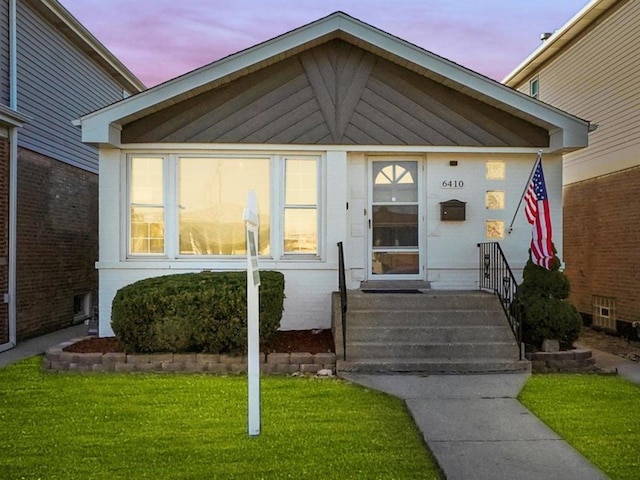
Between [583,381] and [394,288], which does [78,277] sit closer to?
[394,288]

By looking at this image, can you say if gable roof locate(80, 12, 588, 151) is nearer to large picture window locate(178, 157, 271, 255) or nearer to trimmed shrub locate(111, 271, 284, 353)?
large picture window locate(178, 157, 271, 255)

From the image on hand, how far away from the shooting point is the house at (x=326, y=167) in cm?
903

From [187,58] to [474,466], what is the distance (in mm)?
16237

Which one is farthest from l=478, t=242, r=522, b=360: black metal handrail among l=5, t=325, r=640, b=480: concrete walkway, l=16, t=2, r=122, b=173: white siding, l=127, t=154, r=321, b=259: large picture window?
l=16, t=2, r=122, b=173: white siding

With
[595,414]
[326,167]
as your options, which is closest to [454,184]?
[326,167]

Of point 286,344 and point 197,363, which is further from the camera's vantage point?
point 286,344

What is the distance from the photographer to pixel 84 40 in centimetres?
1237

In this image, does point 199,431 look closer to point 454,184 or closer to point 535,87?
point 454,184

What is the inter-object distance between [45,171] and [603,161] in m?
11.0

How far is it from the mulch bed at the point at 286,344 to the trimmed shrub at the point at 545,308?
263 cm

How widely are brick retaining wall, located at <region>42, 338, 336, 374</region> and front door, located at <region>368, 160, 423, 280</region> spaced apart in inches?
108

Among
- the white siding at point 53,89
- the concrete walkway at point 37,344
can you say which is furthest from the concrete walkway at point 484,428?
the white siding at point 53,89

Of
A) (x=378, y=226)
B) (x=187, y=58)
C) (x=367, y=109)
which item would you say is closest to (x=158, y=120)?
(x=367, y=109)

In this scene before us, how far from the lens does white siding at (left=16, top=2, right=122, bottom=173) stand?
1048 cm
